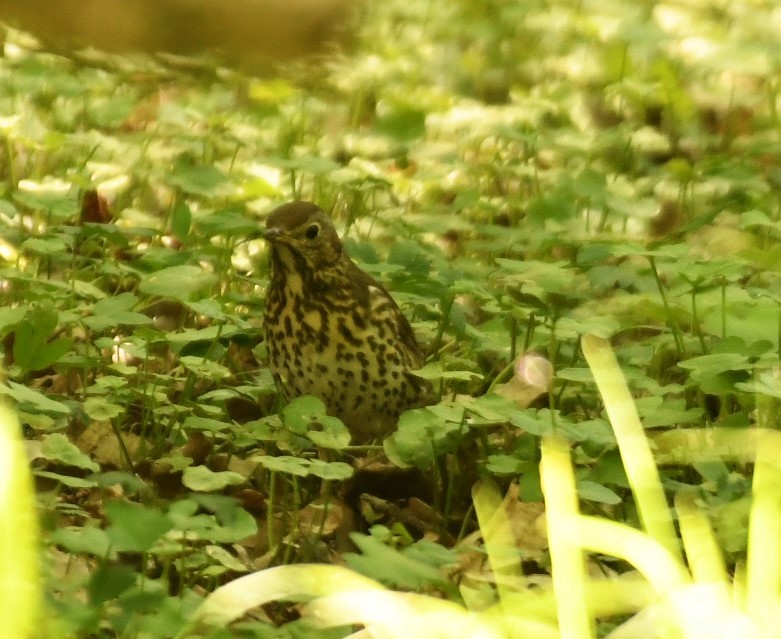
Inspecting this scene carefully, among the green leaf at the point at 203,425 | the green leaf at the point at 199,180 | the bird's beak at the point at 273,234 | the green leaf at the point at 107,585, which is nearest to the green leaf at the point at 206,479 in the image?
the green leaf at the point at 203,425

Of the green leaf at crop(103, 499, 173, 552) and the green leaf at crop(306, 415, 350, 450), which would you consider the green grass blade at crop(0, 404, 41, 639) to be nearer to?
the green leaf at crop(103, 499, 173, 552)

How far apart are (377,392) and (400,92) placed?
309 centimetres

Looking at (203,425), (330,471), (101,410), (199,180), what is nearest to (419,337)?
(199,180)

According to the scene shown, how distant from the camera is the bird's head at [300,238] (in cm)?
378

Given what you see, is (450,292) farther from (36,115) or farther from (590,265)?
(36,115)

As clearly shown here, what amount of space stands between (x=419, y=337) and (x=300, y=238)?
1.84 ft

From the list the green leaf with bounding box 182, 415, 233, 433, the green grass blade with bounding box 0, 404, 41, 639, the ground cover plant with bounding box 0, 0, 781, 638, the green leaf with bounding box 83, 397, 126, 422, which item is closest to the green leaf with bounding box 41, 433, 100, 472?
the ground cover plant with bounding box 0, 0, 781, 638

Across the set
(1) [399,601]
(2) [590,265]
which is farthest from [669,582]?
(2) [590,265]

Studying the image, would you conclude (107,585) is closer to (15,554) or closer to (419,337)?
(15,554)

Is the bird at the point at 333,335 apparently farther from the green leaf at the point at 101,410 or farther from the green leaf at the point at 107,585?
the green leaf at the point at 107,585

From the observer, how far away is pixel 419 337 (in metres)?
4.19

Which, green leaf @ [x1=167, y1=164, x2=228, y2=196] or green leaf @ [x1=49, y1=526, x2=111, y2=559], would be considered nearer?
green leaf @ [x1=49, y1=526, x2=111, y2=559]

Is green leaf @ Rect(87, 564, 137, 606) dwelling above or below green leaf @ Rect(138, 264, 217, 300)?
below

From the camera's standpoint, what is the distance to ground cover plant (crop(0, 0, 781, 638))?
216 cm
